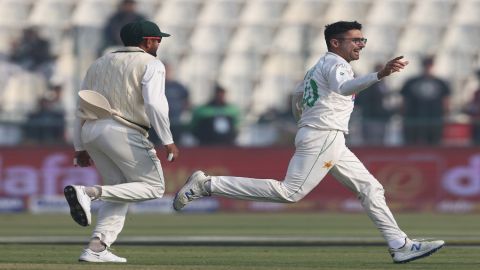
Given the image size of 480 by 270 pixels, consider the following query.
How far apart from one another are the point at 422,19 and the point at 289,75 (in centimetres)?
530

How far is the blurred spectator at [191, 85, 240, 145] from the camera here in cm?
2062

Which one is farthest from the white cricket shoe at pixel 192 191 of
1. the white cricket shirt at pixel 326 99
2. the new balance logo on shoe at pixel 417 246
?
the new balance logo on shoe at pixel 417 246

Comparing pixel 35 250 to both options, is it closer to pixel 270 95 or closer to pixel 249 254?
pixel 249 254

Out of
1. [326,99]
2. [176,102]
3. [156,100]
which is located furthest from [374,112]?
[156,100]

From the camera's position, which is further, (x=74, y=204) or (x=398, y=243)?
(x=398, y=243)

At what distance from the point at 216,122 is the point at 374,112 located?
2.52 metres

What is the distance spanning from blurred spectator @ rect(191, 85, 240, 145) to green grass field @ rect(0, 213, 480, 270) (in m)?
1.60

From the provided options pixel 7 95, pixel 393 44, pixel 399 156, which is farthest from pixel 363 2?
pixel 7 95

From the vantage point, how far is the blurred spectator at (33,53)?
20.8 metres

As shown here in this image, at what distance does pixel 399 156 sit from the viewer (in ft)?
65.9

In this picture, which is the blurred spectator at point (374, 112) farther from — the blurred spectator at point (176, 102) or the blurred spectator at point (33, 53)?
the blurred spectator at point (33, 53)

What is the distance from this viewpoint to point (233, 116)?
20.8 meters

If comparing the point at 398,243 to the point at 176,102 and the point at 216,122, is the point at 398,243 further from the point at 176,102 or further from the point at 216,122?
the point at 176,102

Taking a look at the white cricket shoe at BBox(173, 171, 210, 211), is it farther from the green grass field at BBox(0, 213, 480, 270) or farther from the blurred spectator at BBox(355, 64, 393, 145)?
the blurred spectator at BBox(355, 64, 393, 145)
